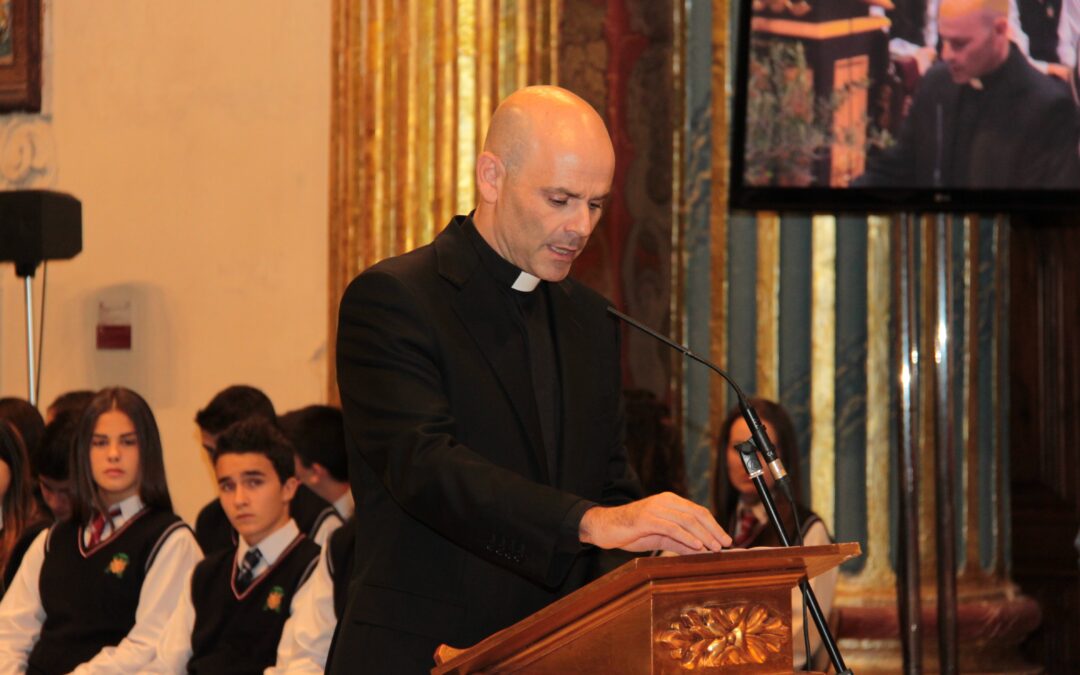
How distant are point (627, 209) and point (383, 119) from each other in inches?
35.9

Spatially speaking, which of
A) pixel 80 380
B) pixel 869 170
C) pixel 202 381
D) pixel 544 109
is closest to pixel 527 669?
pixel 544 109

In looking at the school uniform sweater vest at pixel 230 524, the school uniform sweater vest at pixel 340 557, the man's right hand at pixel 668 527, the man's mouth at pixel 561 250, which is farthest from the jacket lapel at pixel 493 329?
the school uniform sweater vest at pixel 230 524

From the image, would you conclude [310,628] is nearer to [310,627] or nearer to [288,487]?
[310,627]

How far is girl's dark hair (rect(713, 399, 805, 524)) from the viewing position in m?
4.62

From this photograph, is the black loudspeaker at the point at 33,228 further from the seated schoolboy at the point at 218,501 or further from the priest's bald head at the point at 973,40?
the priest's bald head at the point at 973,40

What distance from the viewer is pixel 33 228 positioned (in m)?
6.08

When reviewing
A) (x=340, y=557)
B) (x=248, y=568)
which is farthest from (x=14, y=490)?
(x=340, y=557)

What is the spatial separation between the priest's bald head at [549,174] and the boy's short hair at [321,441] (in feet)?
9.27

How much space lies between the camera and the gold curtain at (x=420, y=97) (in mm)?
5262

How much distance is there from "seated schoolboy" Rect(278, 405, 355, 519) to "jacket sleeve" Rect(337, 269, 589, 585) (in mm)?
2789

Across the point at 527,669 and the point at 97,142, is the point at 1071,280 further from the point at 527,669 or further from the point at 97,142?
the point at 527,669

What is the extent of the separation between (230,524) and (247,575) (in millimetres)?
1014

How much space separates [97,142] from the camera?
21.9 feet

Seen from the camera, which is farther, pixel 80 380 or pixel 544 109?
pixel 80 380
